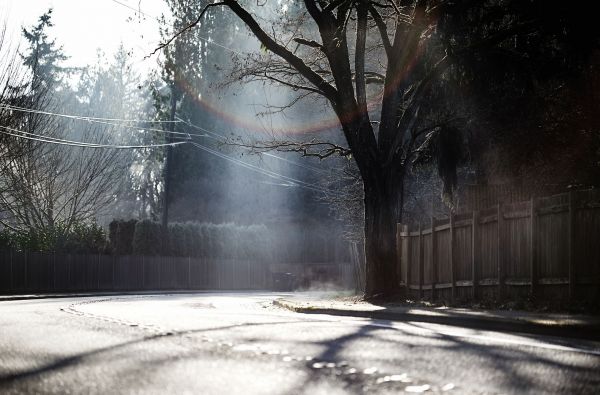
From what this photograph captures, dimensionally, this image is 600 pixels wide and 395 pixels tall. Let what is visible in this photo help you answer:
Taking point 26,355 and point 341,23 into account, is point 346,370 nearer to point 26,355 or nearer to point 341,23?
point 26,355

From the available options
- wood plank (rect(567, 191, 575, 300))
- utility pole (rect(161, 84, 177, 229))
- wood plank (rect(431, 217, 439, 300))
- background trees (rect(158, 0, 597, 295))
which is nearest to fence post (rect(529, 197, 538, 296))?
wood plank (rect(567, 191, 575, 300))

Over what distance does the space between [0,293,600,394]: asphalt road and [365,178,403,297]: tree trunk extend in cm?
1082

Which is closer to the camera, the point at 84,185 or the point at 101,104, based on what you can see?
the point at 84,185

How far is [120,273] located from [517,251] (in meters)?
28.1

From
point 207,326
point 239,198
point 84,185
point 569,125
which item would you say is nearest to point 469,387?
point 207,326

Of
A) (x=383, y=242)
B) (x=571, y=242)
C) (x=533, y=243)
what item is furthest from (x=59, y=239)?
(x=571, y=242)

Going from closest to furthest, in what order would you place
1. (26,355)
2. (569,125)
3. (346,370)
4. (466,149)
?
(346,370), (26,355), (569,125), (466,149)

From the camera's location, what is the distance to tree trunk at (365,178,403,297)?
20109mm

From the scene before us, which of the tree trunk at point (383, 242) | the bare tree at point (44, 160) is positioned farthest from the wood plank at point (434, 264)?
the bare tree at point (44, 160)

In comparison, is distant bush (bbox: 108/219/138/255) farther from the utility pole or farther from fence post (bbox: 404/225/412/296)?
fence post (bbox: 404/225/412/296)

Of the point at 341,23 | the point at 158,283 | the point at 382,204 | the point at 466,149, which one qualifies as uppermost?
the point at 341,23

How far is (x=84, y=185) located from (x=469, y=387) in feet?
126

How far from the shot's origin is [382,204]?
66.0ft

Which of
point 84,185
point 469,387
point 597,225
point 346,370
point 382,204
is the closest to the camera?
point 469,387
